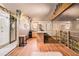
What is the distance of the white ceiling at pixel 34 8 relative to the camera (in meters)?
2.29

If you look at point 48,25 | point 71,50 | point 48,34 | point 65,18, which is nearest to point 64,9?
point 65,18

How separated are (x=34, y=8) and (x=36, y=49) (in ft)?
2.71

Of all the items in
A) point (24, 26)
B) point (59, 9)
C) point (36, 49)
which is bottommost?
point (36, 49)

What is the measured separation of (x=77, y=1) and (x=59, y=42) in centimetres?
Result: 91

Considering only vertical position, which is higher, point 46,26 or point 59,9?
point 59,9

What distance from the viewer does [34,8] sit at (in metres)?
2.40

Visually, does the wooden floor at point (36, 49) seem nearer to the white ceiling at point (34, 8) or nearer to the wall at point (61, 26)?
the wall at point (61, 26)

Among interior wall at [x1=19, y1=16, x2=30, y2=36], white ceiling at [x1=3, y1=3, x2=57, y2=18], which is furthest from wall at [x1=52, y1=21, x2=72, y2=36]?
interior wall at [x1=19, y1=16, x2=30, y2=36]

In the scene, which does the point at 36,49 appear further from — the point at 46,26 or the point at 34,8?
the point at 34,8

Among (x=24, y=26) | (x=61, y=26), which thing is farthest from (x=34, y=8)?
(x=61, y=26)

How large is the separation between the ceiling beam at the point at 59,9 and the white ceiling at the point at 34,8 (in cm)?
8

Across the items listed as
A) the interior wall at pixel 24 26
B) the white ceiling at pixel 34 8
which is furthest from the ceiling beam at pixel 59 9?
the interior wall at pixel 24 26

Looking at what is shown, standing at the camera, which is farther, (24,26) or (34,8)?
(24,26)

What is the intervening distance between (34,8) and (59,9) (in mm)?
496
